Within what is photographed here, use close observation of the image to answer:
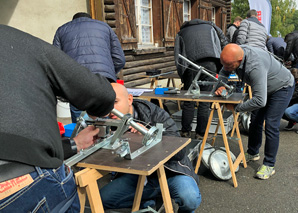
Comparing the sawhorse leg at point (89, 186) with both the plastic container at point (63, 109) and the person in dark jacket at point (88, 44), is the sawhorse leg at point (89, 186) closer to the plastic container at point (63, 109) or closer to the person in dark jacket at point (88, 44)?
the person in dark jacket at point (88, 44)

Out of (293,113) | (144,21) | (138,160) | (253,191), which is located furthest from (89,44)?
(144,21)

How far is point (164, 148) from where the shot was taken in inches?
66.3

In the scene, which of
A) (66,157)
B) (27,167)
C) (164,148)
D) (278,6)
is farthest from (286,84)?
(278,6)

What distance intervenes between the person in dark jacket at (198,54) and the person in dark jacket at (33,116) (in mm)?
3291

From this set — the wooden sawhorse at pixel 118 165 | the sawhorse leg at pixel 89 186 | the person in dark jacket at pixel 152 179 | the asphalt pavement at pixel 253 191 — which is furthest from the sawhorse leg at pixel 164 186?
the asphalt pavement at pixel 253 191

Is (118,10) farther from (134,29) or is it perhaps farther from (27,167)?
(27,167)

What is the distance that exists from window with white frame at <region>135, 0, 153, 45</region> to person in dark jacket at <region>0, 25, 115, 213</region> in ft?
22.5

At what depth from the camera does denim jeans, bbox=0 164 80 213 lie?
3.31 feet

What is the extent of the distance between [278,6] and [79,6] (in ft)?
97.0

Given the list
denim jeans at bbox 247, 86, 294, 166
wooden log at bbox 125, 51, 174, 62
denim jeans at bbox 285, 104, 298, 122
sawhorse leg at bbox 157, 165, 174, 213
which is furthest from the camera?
Result: wooden log at bbox 125, 51, 174, 62

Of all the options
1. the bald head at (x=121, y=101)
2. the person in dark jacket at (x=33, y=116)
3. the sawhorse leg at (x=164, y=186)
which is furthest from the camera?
the bald head at (x=121, y=101)

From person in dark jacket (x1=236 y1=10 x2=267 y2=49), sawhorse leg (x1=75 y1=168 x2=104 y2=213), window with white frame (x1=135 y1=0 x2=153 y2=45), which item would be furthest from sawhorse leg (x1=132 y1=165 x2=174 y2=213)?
window with white frame (x1=135 y1=0 x2=153 y2=45)

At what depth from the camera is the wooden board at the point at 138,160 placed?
1.46 meters

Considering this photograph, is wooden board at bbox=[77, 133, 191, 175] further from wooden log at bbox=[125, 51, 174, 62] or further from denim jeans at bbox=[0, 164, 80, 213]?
wooden log at bbox=[125, 51, 174, 62]
